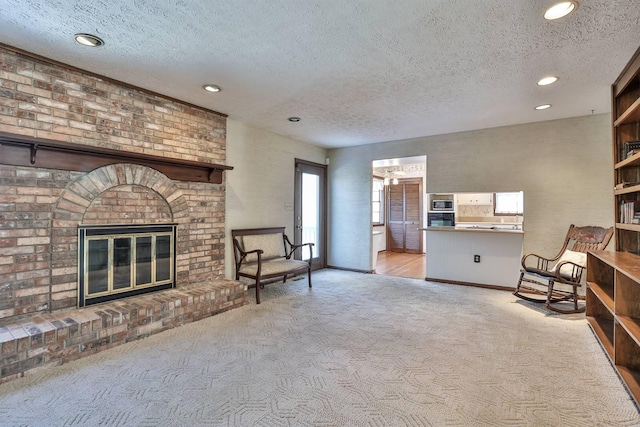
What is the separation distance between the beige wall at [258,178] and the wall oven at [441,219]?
7.95ft

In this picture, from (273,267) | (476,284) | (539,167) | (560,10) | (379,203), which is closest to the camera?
(560,10)

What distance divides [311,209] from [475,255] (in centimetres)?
291

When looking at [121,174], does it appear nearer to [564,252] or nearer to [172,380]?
[172,380]

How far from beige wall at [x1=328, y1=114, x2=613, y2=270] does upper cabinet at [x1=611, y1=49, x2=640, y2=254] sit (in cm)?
116

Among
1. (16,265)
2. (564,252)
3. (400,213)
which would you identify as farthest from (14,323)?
(400,213)

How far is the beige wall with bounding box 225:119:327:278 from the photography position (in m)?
4.65

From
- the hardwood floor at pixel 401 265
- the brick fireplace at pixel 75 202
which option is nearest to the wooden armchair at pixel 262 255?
the brick fireplace at pixel 75 202

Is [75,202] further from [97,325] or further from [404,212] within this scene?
[404,212]

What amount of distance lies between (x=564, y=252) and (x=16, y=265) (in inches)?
230

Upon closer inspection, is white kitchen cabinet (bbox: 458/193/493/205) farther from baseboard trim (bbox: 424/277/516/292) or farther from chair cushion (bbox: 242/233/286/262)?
chair cushion (bbox: 242/233/286/262)

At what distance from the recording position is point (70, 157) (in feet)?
9.71

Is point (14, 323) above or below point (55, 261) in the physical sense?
below

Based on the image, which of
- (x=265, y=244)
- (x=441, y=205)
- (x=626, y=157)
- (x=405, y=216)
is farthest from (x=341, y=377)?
(x=405, y=216)

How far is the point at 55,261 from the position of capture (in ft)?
9.41
